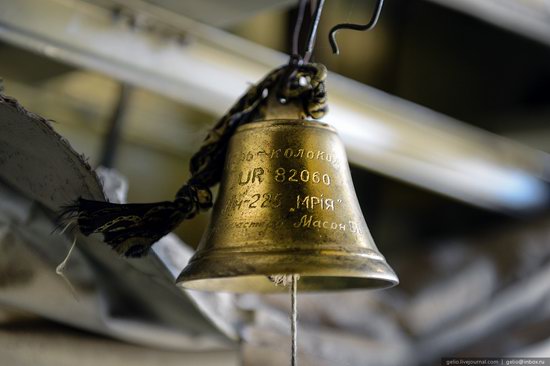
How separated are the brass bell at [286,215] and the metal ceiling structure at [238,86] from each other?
0.22 m

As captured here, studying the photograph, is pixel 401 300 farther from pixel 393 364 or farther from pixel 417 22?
pixel 417 22

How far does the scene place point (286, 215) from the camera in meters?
0.91

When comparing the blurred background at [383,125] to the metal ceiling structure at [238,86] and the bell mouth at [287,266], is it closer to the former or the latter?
the metal ceiling structure at [238,86]

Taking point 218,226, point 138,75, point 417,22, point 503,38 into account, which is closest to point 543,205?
point 503,38

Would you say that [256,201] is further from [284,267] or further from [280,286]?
[280,286]

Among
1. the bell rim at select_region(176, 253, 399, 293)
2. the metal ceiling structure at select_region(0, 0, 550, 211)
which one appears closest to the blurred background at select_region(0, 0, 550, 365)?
the metal ceiling structure at select_region(0, 0, 550, 211)

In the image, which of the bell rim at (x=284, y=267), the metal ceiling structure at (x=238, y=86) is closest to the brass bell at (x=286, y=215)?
the bell rim at (x=284, y=267)

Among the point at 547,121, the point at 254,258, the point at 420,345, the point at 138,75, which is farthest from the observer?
the point at 547,121

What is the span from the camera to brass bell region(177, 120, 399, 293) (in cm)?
88

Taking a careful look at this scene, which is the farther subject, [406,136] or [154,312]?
[406,136]

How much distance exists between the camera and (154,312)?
4.11 ft

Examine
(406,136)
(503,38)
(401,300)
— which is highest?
(503,38)

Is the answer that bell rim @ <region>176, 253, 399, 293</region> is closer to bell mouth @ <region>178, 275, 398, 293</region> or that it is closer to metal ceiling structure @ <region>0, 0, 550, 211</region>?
bell mouth @ <region>178, 275, 398, 293</region>

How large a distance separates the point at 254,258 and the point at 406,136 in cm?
141
